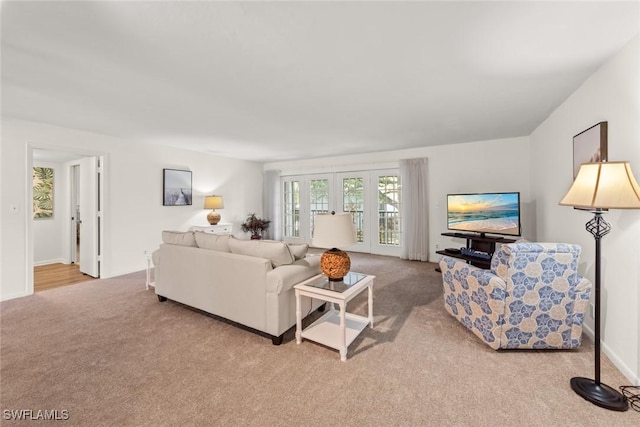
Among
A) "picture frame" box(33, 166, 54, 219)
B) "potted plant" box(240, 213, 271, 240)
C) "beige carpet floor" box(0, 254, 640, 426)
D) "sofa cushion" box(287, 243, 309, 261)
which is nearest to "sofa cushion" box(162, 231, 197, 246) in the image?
"beige carpet floor" box(0, 254, 640, 426)

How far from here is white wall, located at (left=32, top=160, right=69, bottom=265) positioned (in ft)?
17.2

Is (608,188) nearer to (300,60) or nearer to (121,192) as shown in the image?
(300,60)

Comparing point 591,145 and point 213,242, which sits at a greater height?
point 591,145

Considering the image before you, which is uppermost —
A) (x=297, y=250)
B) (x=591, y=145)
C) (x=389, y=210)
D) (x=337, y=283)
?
(x=591, y=145)

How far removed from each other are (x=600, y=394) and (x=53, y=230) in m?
8.26

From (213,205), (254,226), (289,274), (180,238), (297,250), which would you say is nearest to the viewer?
(289,274)

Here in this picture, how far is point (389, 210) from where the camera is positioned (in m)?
5.87

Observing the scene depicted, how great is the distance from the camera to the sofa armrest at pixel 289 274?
2241mm

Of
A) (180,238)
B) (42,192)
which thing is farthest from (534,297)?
(42,192)

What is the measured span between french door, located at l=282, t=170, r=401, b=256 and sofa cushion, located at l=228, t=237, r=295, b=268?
120 inches

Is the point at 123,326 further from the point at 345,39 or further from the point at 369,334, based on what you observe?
Result: the point at 345,39

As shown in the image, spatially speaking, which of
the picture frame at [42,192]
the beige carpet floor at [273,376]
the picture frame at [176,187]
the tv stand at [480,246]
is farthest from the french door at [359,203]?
the picture frame at [42,192]

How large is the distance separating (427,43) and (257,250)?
2152mm
